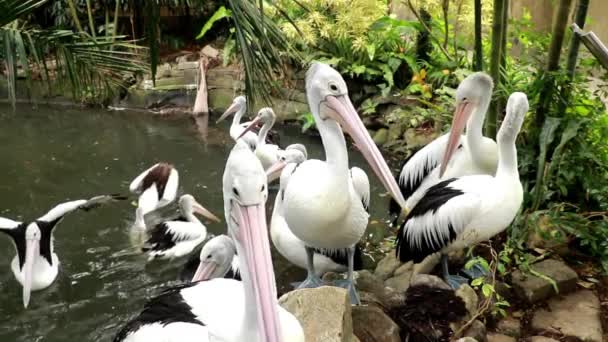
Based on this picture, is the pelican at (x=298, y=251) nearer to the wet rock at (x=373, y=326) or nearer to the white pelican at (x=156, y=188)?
the wet rock at (x=373, y=326)

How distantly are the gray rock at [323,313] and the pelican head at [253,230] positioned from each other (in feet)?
2.36

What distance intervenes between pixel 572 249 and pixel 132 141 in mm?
6562

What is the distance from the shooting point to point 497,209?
3.26 m

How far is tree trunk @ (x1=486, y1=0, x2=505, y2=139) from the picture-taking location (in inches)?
164

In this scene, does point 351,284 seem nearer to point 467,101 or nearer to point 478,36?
point 467,101

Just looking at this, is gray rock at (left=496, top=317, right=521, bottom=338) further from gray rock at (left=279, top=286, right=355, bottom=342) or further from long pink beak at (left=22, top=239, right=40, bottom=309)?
long pink beak at (left=22, top=239, right=40, bottom=309)

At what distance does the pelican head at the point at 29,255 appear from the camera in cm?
410

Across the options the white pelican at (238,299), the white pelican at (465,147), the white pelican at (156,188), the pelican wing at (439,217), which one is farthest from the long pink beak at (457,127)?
the white pelican at (156,188)

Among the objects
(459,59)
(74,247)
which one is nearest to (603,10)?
(459,59)

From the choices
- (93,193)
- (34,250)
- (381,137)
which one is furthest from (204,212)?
(381,137)

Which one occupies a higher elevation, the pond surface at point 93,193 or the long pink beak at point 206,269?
the long pink beak at point 206,269

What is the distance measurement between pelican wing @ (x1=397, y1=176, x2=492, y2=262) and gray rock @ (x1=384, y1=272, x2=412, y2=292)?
0.19m

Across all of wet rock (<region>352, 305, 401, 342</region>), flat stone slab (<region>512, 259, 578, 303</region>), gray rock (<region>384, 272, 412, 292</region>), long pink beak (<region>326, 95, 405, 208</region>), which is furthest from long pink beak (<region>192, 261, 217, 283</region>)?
flat stone slab (<region>512, 259, 578, 303</region>)

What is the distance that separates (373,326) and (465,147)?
179 centimetres
